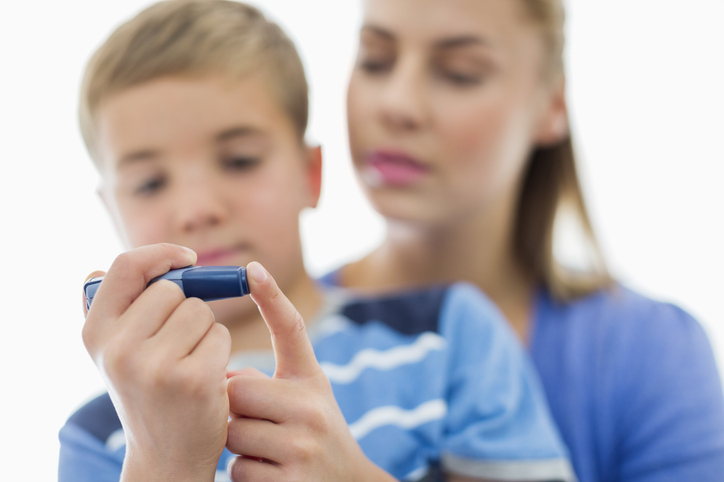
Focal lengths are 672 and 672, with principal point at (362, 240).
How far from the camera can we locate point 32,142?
2.10 feet

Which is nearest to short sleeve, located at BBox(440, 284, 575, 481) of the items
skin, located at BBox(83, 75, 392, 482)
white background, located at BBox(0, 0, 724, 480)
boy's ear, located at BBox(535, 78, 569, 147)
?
skin, located at BBox(83, 75, 392, 482)

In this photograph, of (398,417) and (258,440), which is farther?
(398,417)

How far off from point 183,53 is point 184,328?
35 centimetres

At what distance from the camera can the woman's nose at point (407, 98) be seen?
0.82m

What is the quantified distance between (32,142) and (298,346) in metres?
0.39

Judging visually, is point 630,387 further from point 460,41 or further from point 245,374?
point 245,374

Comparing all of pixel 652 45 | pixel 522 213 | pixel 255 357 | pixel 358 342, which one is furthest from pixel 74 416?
pixel 652 45

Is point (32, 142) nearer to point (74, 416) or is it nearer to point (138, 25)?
point (138, 25)

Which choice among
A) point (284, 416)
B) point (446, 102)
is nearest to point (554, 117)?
point (446, 102)

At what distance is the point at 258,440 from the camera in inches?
16.0

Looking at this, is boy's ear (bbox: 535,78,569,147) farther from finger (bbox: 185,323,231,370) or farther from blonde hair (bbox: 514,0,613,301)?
finger (bbox: 185,323,231,370)

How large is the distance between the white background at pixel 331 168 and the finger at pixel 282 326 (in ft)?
0.38

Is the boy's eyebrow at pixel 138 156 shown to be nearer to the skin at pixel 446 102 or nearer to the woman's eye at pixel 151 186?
the woman's eye at pixel 151 186

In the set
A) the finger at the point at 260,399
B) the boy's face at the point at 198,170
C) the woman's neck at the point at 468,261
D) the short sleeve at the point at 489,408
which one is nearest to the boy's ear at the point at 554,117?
the woman's neck at the point at 468,261
